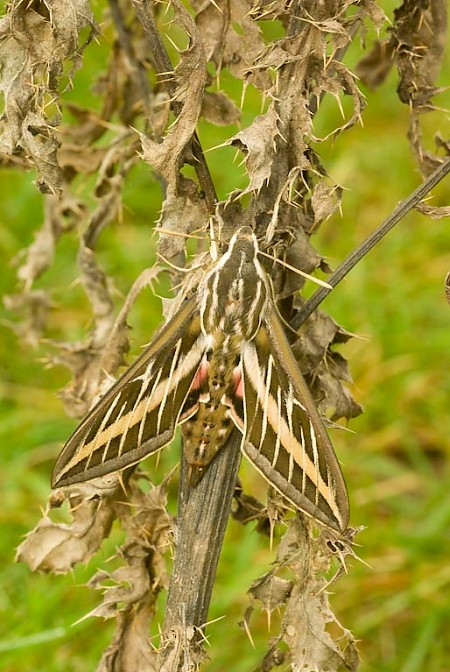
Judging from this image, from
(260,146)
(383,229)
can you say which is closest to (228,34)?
(260,146)

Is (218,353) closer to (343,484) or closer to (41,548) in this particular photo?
(343,484)

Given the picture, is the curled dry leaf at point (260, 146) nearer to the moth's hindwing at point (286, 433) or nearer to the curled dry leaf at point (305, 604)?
the moth's hindwing at point (286, 433)

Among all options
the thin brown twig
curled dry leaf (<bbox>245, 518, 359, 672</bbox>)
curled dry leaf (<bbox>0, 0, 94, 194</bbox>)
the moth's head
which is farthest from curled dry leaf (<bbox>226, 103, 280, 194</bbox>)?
curled dry leaf (<bbox>245, 518, 359, 672</bbox>)

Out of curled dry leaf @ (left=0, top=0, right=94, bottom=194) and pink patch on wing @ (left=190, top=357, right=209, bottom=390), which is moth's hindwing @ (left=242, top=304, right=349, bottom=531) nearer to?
pink patch on wing @ (left=190, top=357, right=209, bottom=390)

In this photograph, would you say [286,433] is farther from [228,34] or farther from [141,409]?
[228,34]

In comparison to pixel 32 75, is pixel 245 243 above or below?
below

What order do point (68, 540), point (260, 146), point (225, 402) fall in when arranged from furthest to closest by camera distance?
1. point (68, 540)
2. point (225, 402)
3. point (260, 146)
